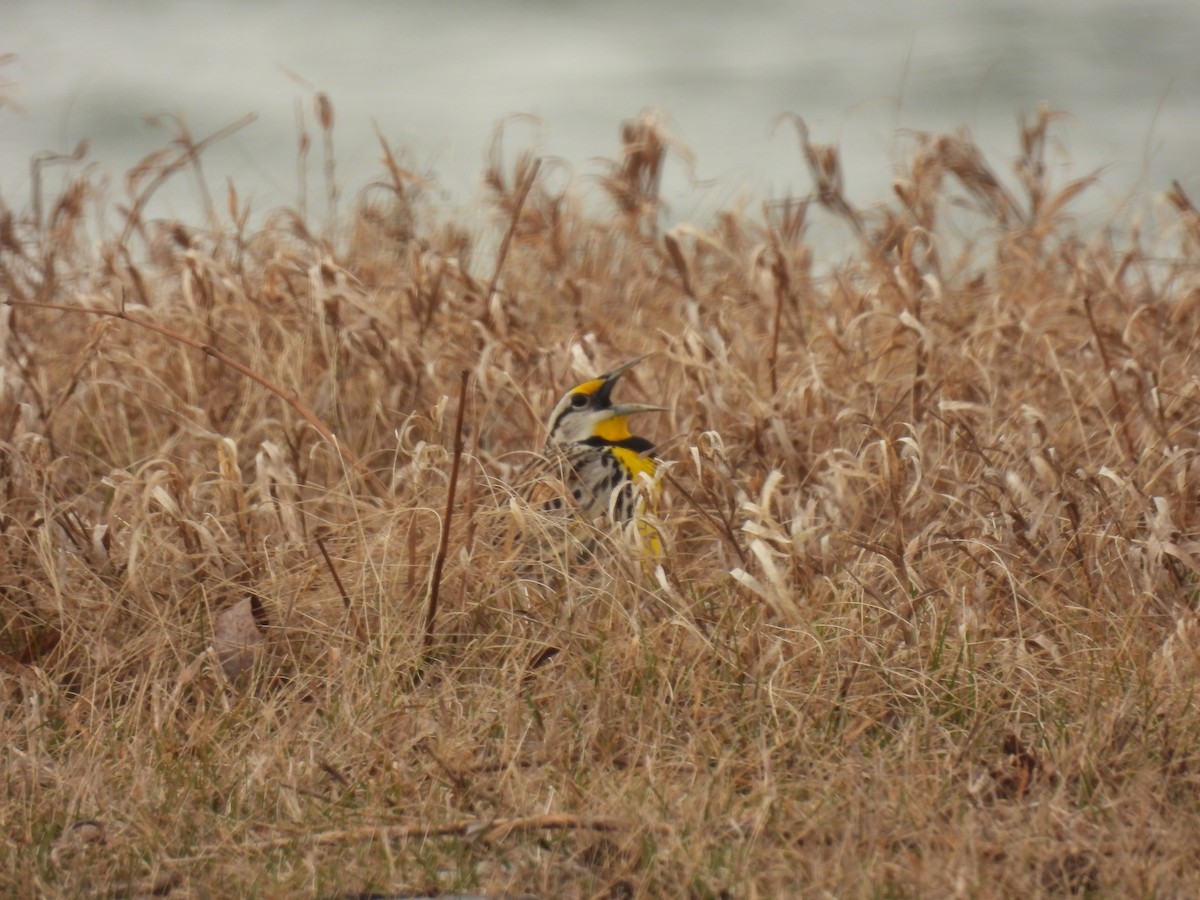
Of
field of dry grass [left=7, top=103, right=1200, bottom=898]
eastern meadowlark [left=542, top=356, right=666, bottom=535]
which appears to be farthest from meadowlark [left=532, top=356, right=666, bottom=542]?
field of dry grass [left=7, top=103, right=1200, bottom=898]

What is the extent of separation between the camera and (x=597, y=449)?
5.26 m

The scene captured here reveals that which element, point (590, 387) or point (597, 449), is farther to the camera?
point (590, 387)

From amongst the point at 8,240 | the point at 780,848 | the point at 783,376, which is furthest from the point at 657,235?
the point at 780,848

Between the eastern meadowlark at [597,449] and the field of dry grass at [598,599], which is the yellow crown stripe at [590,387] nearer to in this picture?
the eastern meadowlark at [597,449]

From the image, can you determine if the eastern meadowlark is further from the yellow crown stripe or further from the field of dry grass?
the field of dry grass

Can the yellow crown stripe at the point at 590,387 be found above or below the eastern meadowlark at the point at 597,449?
above

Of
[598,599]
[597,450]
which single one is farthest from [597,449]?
[598,599]

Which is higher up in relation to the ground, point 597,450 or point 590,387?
point 590,387

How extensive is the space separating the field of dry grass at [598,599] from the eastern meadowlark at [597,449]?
0.54 ft

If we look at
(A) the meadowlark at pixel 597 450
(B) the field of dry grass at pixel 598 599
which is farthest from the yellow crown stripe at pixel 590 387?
(B) the field of dry grass at pixel 598 599

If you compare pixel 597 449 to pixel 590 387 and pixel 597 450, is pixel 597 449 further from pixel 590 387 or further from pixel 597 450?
pixel 590 387

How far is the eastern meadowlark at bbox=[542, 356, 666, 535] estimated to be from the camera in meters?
5.08

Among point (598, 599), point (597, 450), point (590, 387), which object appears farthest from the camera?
point (590, 387)

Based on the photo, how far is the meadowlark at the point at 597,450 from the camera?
5059 mm
